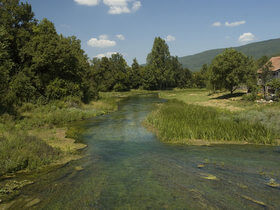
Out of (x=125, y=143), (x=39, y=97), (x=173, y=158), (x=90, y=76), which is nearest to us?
(x=173, y=158)

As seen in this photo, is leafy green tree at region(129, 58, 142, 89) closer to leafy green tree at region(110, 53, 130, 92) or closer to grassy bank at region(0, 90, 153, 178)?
leafy green tree at region(110, 53, 130, 92)

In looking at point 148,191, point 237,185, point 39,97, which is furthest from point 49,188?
point 39,97

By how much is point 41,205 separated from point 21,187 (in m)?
1.97

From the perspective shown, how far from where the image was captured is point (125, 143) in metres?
15.9

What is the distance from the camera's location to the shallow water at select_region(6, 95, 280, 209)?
7520 mm

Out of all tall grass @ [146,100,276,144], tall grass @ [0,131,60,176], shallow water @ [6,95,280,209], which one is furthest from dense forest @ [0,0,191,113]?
tall grass @ [146,100,276,144]

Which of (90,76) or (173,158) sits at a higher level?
(90,76)

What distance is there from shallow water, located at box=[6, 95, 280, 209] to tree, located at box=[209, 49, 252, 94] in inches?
1302

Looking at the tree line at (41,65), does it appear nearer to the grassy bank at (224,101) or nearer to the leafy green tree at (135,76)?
the grassy bank at (224,101)

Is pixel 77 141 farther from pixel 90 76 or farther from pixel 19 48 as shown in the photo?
pixel 90 76

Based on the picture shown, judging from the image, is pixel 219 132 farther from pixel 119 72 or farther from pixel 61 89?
pixel 119 72

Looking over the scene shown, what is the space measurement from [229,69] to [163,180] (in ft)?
134

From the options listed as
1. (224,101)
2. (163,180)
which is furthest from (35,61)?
(224,101)

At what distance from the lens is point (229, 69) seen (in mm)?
44438
